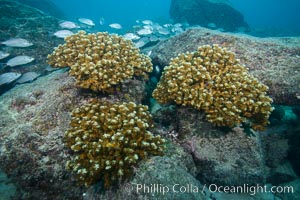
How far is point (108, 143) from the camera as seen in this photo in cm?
387

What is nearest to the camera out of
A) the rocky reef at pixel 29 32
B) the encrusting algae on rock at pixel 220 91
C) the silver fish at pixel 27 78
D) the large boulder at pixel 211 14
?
the encrusting algae on rock at pixel 220 91

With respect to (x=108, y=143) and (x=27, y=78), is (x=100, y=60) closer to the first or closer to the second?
(x=108, y=143)

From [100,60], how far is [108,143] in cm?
247

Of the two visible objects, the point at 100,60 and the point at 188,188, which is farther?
the point at 100,60

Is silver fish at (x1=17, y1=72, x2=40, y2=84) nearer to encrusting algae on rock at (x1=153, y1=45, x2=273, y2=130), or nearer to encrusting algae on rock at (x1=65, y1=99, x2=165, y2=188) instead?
encrusting algae on rock at (x1=65, y1=99, x2=165, y2=188)

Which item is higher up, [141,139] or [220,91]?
[220,91]

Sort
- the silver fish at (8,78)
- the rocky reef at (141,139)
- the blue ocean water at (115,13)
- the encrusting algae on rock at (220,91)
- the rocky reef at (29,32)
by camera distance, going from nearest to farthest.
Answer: the rocky reef at (141,139)
the encrusting algae on rock at (220,91)
the silver fish at (8,78)
the rocky reef at (29,32)
the blue ocean water at (115,13)

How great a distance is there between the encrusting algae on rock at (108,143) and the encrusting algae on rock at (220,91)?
1.13 m

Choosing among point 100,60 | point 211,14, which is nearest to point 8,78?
point 100,60

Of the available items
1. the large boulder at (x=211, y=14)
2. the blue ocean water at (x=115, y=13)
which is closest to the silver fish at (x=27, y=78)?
the large boulder at (x=211, y=14)

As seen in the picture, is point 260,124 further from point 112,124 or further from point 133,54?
point 133,54

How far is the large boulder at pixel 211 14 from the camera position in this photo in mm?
24953

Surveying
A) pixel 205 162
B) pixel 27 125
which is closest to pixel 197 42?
pixel 205 162

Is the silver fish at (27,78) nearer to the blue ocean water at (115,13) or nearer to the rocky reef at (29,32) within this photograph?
the rocky reef at (29,32)
